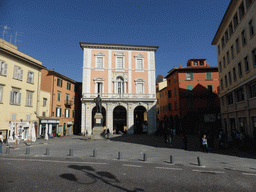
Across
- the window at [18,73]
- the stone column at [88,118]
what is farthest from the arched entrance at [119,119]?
the window at [18,73]

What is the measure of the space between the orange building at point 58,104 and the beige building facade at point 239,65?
28.5 meters

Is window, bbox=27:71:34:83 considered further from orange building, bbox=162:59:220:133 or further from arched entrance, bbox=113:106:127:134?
orange building, bbox=162:59:220:133

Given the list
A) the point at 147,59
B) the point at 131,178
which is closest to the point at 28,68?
the point at 147,59

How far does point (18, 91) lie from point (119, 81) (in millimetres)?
19073

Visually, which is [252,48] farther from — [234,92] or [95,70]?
[95,70]

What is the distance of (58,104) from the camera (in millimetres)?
37125

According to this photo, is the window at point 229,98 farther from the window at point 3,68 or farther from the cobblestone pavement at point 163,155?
the window at point 3,68

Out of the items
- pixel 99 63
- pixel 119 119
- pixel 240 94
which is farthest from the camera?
pixel 119 119

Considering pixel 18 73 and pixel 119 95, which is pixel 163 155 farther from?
pixel 119 95

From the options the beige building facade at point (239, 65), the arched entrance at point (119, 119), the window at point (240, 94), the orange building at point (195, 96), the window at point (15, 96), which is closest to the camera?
the beige building facade at point (239, 65)

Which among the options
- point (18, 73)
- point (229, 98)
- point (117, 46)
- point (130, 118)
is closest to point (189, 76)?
point (229, 98)

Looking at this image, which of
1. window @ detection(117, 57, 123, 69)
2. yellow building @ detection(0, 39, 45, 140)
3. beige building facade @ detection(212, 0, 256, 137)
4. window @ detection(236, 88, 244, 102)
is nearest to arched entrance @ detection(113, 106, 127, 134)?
window @ detection(117, 57, 123, 69)

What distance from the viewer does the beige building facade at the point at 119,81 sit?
37250mm

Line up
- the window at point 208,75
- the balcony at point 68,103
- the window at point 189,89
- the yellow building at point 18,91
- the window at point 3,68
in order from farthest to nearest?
the window at point 208,75 → the window at point 189,89 → the balcony at point 68,103 → the yellow building at point 18,91 → the window at point 3,68
